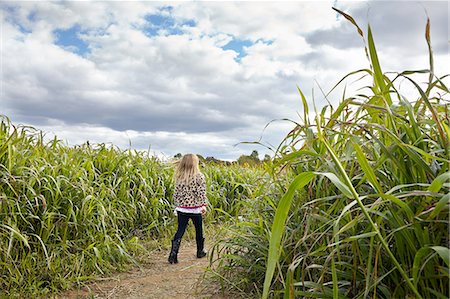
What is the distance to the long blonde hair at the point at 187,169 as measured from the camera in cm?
632

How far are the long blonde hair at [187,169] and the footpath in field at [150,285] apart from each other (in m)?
1.30

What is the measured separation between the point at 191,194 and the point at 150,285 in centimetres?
182

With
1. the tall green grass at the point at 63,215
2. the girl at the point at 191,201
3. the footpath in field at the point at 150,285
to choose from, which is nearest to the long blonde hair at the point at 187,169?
the girl at the point at 191,201

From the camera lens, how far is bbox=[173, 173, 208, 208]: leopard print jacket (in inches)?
246

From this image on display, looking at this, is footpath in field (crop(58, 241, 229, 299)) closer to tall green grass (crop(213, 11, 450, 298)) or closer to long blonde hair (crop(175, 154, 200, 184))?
long blonde hair (crop(175, 154, 200, 184))

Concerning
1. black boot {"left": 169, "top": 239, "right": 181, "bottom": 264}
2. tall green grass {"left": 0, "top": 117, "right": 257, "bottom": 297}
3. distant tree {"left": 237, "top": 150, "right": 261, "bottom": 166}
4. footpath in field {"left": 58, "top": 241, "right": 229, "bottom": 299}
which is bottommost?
footpath in field {"left": 58, "top": 241, "right": 229, "bottom": 299}

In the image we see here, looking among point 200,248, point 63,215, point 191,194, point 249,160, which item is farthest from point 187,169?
point 249,160

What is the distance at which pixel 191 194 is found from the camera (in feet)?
20.6

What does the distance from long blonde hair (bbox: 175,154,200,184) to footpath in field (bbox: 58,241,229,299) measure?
51.2 inches

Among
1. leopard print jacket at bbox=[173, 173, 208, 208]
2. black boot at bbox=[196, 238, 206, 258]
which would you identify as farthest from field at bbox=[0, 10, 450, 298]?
leopard print jacket at bbox=[173, 173, 208, 208]

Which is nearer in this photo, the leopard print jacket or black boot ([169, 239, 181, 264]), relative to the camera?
black boot ([169, 239, 181, 264])

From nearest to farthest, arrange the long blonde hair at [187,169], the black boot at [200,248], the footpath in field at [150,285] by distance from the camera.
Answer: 1. the footpath in field at [150,285]
2. the black boot at [200,248]
3. the long blonde hair at [187,169]

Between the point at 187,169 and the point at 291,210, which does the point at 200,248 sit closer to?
the point at 187,169

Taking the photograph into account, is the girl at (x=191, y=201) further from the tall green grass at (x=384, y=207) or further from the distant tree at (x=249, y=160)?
the distant tree at (x=249, y=160)
